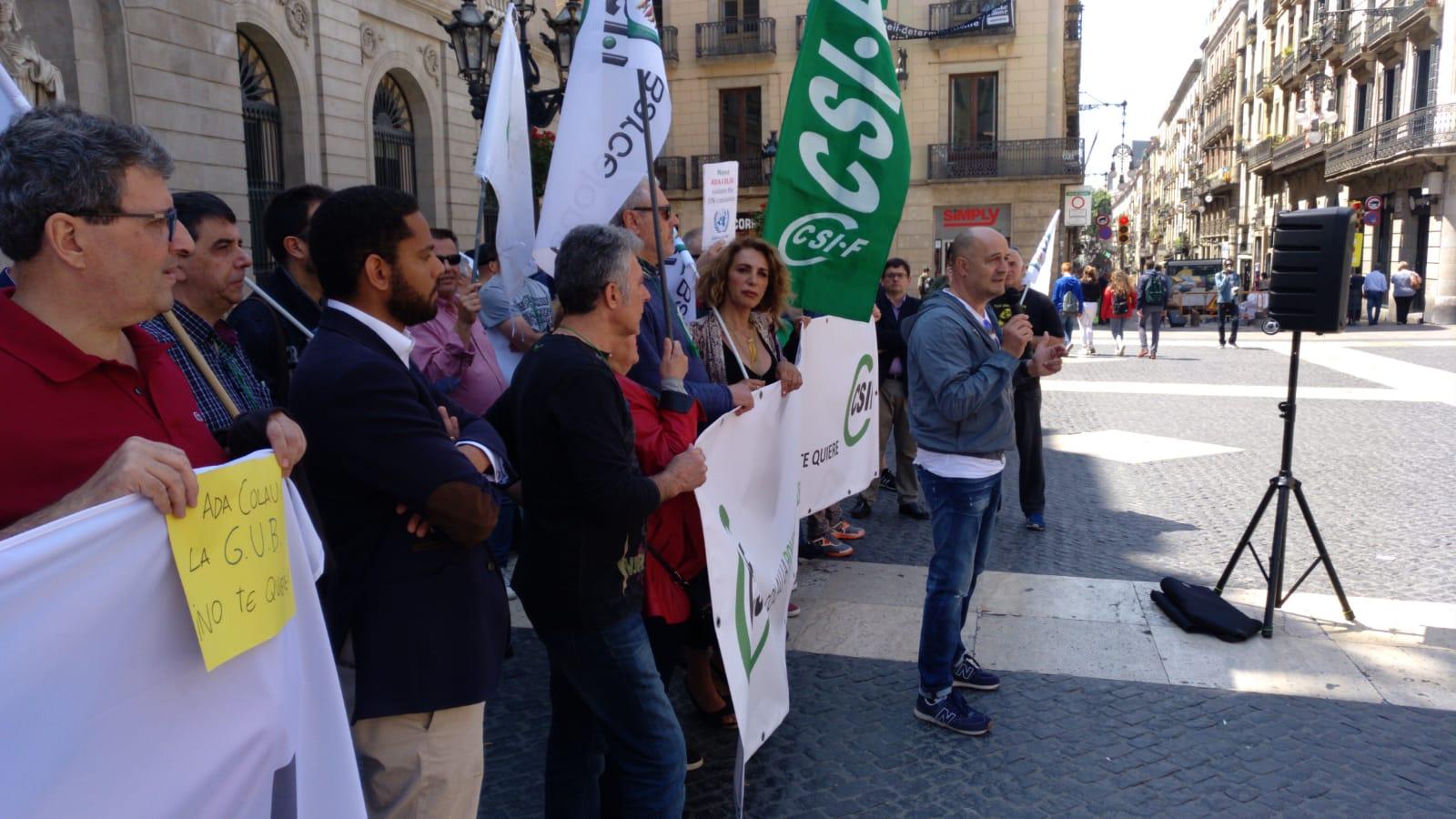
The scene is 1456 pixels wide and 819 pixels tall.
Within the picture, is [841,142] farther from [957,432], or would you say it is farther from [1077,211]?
[1077,211]

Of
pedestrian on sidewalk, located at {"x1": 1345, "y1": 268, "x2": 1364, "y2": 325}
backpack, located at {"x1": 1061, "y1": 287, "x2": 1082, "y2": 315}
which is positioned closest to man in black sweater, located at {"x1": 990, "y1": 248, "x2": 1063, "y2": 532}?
backpack, located at {"x1": 1061, "y1": 287, "x2": 1082, "y2": 315}

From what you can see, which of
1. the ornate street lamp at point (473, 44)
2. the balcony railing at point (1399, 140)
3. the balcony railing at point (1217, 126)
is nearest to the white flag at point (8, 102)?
the ornate street lamp at point (473, 44)

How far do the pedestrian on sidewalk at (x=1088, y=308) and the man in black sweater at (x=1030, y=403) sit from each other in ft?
39.2

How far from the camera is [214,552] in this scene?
64.5 inches

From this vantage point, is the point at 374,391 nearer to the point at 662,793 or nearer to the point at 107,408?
the point at 107,408

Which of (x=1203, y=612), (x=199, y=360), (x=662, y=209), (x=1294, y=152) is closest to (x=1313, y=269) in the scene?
(x=1203, y=612)

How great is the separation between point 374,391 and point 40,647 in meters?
0.79

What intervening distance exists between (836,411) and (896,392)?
2239mm

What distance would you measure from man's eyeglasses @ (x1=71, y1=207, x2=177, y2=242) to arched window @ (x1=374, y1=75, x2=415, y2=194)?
617 inches

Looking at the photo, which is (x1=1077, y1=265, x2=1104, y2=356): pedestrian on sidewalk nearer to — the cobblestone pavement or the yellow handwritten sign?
the cobblestone pavement

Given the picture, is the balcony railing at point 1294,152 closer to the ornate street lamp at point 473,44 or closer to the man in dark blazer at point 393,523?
the ornate street lamp at point 473,44

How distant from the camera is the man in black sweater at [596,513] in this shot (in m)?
2.45

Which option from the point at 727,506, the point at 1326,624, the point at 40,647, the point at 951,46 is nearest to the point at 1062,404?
the point at 1326,624

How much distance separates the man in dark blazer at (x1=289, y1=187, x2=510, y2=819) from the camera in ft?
6.75
